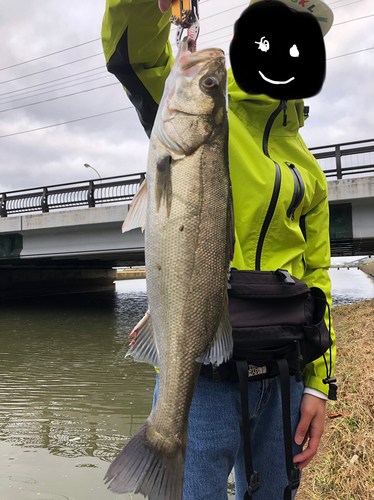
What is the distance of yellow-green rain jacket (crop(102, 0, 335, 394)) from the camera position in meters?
1.69

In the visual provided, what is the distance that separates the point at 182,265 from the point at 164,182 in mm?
331

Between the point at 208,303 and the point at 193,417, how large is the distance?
55 centimetres

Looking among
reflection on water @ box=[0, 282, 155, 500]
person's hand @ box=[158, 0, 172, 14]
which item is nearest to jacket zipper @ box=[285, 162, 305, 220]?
person's hand @ box=[158, 0, 172, 14]

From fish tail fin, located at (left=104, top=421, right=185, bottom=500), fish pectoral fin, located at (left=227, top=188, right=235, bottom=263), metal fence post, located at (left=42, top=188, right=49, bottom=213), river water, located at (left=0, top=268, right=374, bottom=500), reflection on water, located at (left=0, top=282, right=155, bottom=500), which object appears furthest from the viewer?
metal fence post, located at (left=42, top=188, right=49, bottom=213)

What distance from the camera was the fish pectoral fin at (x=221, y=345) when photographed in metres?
1.40

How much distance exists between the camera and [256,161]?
179cm

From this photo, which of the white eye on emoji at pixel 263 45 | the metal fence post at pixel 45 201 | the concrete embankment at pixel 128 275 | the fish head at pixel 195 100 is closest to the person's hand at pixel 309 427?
the fish head at pixel 195 100

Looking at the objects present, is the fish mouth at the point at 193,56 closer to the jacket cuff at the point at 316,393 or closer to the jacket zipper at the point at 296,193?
the jacket zipper at the point at 296,193

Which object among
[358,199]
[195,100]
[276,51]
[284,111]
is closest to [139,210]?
[195,100]

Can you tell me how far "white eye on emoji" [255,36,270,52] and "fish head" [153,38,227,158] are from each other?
477 mm

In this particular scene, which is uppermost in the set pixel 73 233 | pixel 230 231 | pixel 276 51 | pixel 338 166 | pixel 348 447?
pixel 338 166

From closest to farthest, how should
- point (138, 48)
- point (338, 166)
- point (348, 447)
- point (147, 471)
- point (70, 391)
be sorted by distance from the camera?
point (147, 471) < point (138, 48) < point (348, 447) < point (70, 391) < point (338, 166)

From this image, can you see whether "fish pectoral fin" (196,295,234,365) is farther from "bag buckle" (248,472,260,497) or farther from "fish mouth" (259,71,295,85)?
"fish mouth" (259,71,295,85)

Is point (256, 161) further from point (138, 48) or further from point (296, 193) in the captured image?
point (138, 48)
